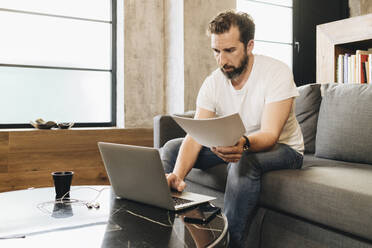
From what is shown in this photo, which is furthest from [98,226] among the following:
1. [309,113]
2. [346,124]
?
[309,113]

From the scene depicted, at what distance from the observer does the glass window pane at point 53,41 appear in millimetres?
2865

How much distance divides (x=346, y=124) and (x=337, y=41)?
1299mm

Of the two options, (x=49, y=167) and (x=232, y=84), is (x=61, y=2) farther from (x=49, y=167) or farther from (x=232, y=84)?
(x=232, y=84)

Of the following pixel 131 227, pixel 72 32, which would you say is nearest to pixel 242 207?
pixel 131 227

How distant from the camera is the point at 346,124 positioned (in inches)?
71.5

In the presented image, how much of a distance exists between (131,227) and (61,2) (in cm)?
271

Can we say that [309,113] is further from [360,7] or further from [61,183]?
[360,7]

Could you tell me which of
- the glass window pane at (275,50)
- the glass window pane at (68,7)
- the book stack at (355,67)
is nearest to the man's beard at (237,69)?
the book stack at (355,67)

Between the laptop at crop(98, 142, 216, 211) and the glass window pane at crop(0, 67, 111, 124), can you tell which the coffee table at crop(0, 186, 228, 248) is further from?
the glass window pane at crop(0, 67, 111, 124)

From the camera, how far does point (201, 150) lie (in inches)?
70.9

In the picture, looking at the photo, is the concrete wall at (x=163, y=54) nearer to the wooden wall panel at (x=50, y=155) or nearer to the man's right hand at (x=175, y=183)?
the wooden wall panel at (x=50, y=155)

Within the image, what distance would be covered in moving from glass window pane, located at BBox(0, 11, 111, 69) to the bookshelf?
1.88 meters

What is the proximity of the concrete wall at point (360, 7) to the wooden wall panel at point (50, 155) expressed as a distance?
3018 mm

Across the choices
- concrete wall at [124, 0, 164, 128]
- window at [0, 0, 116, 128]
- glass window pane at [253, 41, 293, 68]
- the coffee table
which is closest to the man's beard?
the coffee table
